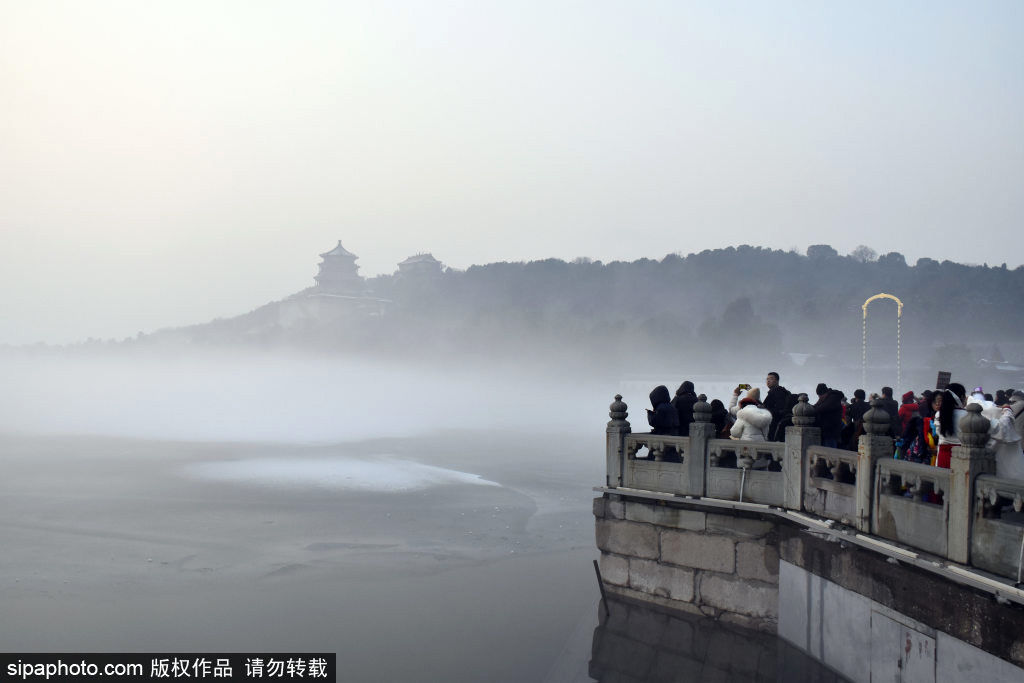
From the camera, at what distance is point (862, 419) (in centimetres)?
922

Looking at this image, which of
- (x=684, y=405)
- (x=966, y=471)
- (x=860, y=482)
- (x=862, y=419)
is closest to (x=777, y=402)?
(x=684, y=405)

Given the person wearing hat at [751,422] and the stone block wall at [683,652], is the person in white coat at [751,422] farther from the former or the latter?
the stone block wall at [683,652]

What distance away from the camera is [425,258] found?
16188cm

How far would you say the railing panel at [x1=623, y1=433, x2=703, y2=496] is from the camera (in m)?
11.8

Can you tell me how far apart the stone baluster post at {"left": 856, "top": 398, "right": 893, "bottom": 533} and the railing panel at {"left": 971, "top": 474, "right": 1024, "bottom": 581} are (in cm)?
139

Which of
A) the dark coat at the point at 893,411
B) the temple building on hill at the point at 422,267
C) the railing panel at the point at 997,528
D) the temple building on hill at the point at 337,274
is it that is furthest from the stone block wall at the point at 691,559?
the temple building on hill at the point at 422,267

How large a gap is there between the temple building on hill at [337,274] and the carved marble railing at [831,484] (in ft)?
414

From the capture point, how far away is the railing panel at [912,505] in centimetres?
798

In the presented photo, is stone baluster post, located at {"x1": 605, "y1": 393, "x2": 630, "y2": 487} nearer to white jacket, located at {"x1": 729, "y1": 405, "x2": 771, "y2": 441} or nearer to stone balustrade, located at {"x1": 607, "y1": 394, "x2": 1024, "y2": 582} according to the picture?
stone balustrade, located at {"x1": 607, "y1": 394, "x2": 1024, "y2": 582}

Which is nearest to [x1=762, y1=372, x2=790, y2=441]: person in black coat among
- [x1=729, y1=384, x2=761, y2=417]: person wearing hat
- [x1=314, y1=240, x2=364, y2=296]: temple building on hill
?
[x1=729, y1=384, x2=761, y2=417]: person wearing hat

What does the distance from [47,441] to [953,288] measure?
10088cm

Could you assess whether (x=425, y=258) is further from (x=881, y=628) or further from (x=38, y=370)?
(x=881, y=628)

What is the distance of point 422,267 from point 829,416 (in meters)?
153

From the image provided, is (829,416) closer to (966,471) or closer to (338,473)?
(966,471)
